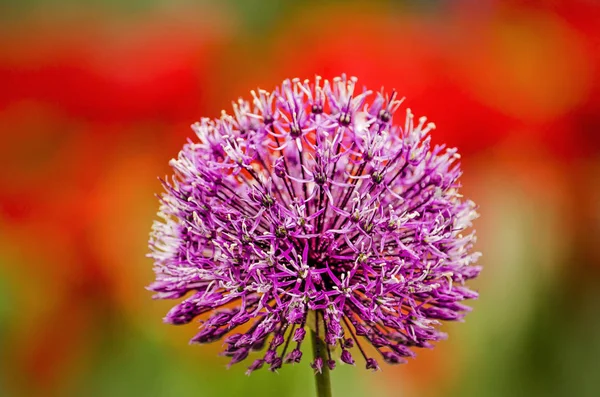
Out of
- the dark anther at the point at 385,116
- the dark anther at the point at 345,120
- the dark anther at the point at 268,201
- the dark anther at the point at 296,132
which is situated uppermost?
the dark anther at the point at 385,116

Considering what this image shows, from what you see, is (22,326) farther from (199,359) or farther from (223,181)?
(223,181)

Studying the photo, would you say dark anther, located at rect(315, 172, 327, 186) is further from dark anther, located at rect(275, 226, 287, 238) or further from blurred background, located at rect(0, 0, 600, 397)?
blurred background, located at rect(0, 0, 600, 397)

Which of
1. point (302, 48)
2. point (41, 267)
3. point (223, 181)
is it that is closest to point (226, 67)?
point (302, 48)

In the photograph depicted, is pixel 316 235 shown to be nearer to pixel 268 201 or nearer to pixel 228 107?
pixel 268 201

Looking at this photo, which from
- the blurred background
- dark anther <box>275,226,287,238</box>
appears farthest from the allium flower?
the blurred background

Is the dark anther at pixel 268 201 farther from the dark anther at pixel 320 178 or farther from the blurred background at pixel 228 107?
the blurred background at pixel 228 107

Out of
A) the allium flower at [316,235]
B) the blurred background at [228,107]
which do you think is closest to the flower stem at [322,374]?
the allium flower at [316,235]

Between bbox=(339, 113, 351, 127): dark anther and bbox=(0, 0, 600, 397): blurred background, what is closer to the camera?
bbox=(339, 113, 351, 127): dark anther
